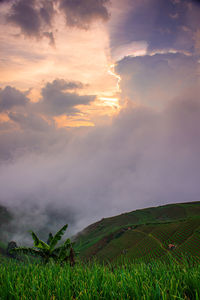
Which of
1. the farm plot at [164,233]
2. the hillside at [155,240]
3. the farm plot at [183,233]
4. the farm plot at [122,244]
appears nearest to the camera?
the hillside at [155,240]

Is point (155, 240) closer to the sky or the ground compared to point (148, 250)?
closer to the sky

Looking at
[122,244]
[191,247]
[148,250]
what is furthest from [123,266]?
[122,244]

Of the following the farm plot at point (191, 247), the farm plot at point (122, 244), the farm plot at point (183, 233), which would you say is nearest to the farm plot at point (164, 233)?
the farm plot at point (183, 233)

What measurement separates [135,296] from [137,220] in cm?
16167

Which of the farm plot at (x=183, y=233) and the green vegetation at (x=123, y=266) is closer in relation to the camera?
the green vegetation at (x=123, y=266)

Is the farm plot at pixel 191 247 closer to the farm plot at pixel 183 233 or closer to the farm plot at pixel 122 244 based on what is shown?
the farm plot at pixel 183 233

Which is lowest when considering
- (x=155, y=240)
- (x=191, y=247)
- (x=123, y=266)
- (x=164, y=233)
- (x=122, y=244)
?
(x=122, y=244)

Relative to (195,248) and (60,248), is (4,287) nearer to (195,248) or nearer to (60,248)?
(60,248)

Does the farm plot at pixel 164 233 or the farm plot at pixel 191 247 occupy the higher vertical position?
the farm plot at pixel 164 233

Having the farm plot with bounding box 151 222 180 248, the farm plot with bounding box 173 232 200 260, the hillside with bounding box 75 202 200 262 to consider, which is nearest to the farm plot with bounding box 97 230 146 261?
the hillside with bounding box 75 202 200 262

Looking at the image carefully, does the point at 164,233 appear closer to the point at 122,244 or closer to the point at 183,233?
the point at 183,233

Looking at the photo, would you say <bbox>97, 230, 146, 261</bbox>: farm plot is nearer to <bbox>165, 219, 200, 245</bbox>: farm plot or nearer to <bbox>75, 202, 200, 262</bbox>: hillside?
<bbox>75, 202, 200, 262</bbox>: hillside

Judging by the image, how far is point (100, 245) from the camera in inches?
4427

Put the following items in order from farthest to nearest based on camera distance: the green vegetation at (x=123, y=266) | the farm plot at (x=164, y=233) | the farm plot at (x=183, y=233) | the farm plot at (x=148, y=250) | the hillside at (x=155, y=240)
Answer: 1. the farm plot at (x=164, y=233)
2. the farm plot at (x=183, y=233)
3. the farm plot at (x=148, y=250)
4. the hillside at (x=155, y=240)
5. the green vegetation at (x=123, y=266)
